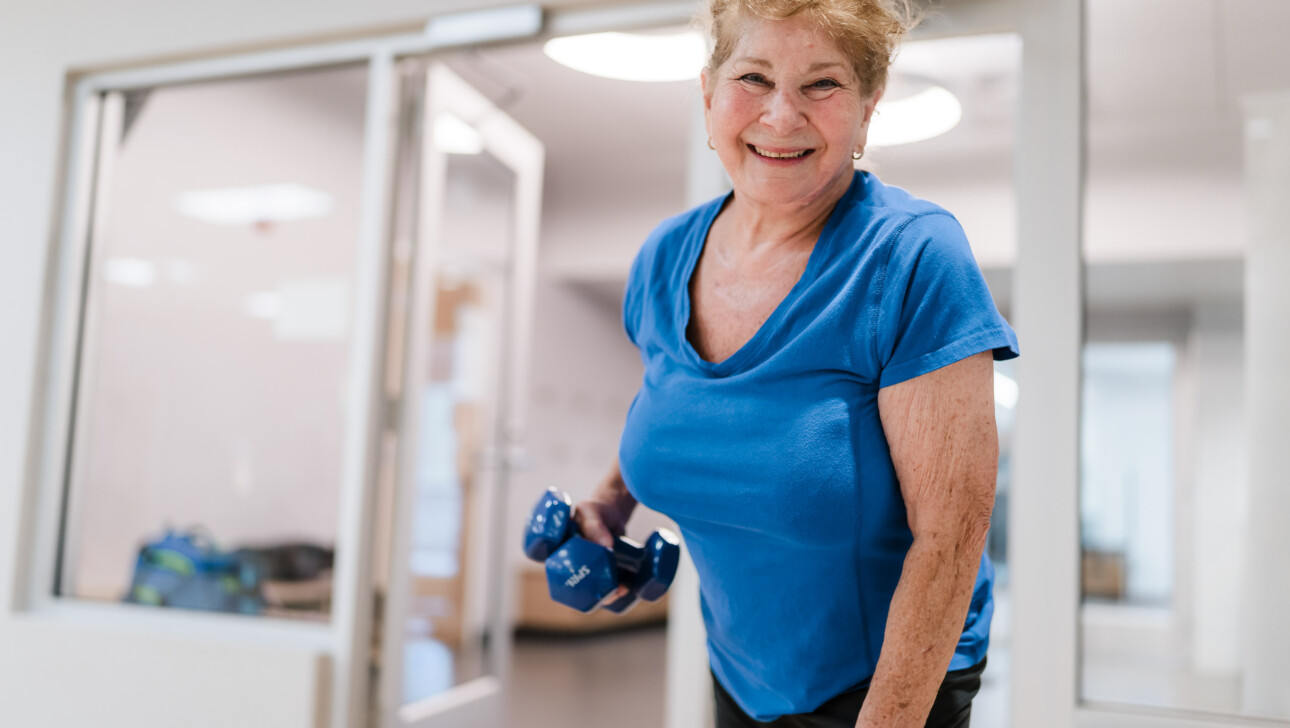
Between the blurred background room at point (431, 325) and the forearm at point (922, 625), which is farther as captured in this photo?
the blurred background room at point (431, 325)

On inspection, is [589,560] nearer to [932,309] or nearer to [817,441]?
[817,441]

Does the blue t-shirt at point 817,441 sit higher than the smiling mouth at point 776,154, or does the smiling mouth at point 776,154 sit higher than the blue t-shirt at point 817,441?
the smiling mouth at point 776,154

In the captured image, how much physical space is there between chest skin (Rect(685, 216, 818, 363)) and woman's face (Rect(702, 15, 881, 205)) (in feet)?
0.24

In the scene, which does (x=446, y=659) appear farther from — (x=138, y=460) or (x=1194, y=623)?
(x=1194, y=623)

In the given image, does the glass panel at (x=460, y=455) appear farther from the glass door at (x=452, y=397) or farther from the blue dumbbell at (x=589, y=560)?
the blue dumbbell at (x=589, y=560)

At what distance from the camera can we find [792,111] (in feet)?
3.62

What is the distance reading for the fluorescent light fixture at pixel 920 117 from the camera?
1986mm

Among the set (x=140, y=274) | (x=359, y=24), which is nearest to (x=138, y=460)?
(x=140, y=274)

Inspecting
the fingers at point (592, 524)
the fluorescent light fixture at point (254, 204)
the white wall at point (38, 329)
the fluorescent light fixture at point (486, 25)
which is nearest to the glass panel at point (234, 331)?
the fluorescent light fixture at point (254, 204)

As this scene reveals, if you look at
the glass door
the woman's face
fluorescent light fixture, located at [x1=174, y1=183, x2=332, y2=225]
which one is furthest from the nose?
fluorescent light fixture, located at [x1=174, y1=183, x2=332, y2=225]

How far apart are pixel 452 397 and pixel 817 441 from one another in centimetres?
360

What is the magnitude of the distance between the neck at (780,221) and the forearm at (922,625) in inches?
15.1

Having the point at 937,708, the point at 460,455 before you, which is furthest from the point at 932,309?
the point at 460,455

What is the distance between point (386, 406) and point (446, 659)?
3.95 feet
